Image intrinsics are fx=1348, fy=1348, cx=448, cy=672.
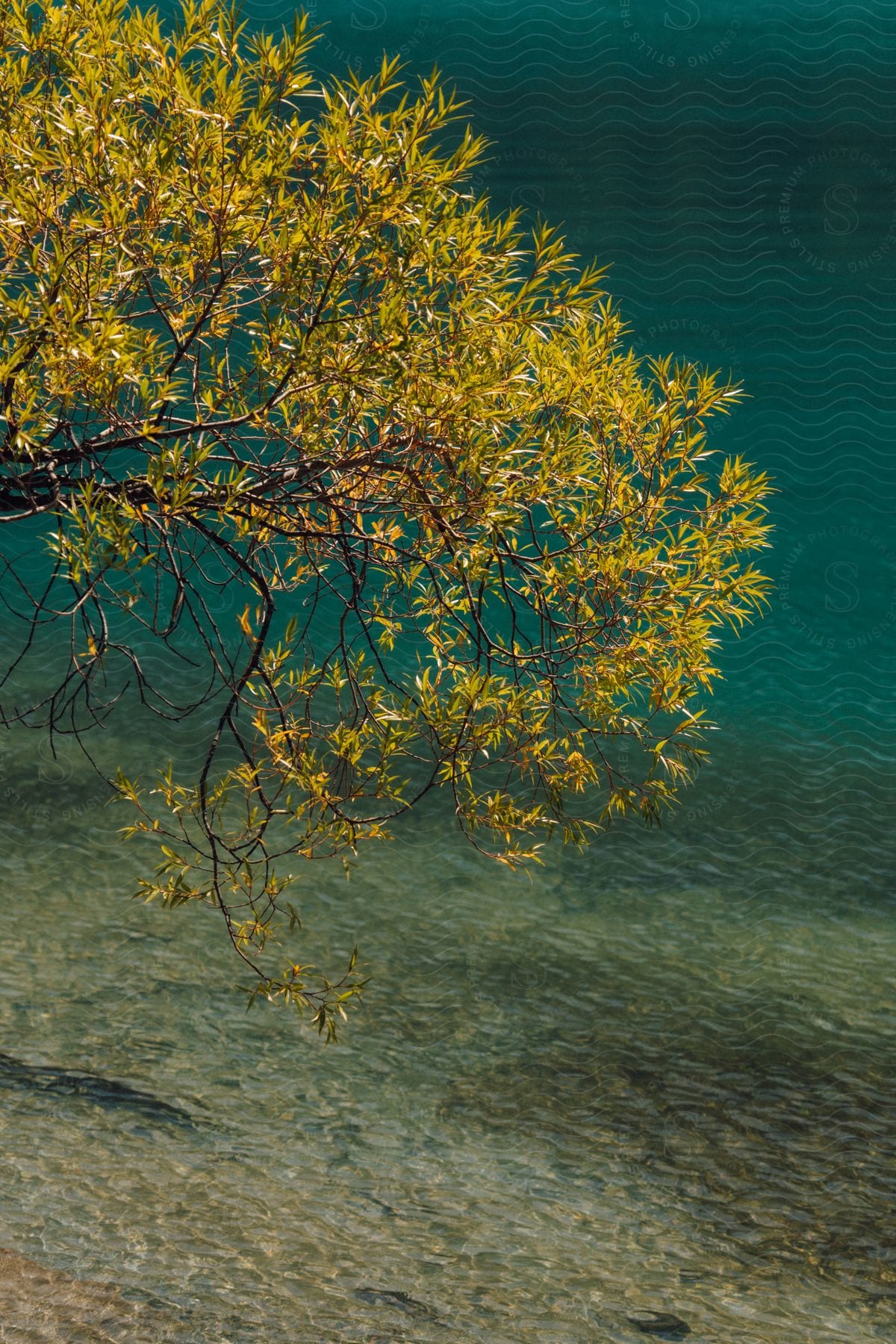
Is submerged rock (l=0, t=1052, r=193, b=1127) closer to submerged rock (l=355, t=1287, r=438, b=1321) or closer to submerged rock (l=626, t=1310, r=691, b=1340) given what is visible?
submerged rock (l=355, t=1287, r=438, b=1321)

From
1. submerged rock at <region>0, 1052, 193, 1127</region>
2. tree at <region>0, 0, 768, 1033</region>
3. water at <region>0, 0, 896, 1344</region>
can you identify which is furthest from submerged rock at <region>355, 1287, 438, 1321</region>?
tree at <region>0, 0, 768, 1033</region>

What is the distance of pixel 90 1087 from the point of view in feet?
22.6

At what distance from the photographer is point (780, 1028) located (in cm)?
783

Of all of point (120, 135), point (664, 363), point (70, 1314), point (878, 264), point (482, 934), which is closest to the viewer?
point (120, 135)

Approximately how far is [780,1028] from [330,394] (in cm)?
582

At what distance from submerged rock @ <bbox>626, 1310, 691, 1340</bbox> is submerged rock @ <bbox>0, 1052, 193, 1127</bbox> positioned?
2397 millimetres

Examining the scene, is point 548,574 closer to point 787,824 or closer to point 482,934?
point 482,934

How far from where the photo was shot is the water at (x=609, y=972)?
5.63 metres

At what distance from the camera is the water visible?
5.63 meters

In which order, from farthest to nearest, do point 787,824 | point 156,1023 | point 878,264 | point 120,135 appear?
point 878,264 → point 787,824 → point 156,1023 → point 120,135

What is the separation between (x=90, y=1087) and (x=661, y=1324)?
310 cm

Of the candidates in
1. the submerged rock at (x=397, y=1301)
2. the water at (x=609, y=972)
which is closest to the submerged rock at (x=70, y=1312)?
the water at (x=609, y=972)

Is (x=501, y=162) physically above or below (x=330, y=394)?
above

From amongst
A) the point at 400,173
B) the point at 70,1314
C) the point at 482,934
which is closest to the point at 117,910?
the point at 482,934
